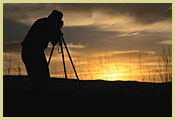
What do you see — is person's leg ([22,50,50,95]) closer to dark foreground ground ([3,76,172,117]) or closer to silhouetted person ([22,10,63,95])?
silhouetted person ([22,10,63,95])

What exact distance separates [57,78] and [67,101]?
2.61 metres

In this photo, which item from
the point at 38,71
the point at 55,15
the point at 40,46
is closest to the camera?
the point at 38,71

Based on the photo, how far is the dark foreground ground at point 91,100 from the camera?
5762mm

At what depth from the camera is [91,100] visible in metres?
6.45

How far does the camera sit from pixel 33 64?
6.00m

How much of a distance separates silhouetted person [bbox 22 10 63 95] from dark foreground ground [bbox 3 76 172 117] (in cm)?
45

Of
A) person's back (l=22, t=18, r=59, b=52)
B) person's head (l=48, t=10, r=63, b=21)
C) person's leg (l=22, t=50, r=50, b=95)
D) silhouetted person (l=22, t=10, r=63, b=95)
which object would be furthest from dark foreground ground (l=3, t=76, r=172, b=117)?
person's head (l=48, t=10, r=63, b=21)

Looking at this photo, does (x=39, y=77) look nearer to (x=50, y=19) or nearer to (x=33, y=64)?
(x=33, y=64)

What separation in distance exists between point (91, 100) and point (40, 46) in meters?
1.85

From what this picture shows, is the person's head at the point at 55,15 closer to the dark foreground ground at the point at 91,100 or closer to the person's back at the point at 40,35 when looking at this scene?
the person's back at the point at 40,35

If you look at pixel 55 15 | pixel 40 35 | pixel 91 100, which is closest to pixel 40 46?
pixel 40 35

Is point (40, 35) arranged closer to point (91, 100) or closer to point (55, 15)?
point (55, 15)

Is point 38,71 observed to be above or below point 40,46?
below

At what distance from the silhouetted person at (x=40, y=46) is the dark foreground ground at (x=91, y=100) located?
17.6 inches
